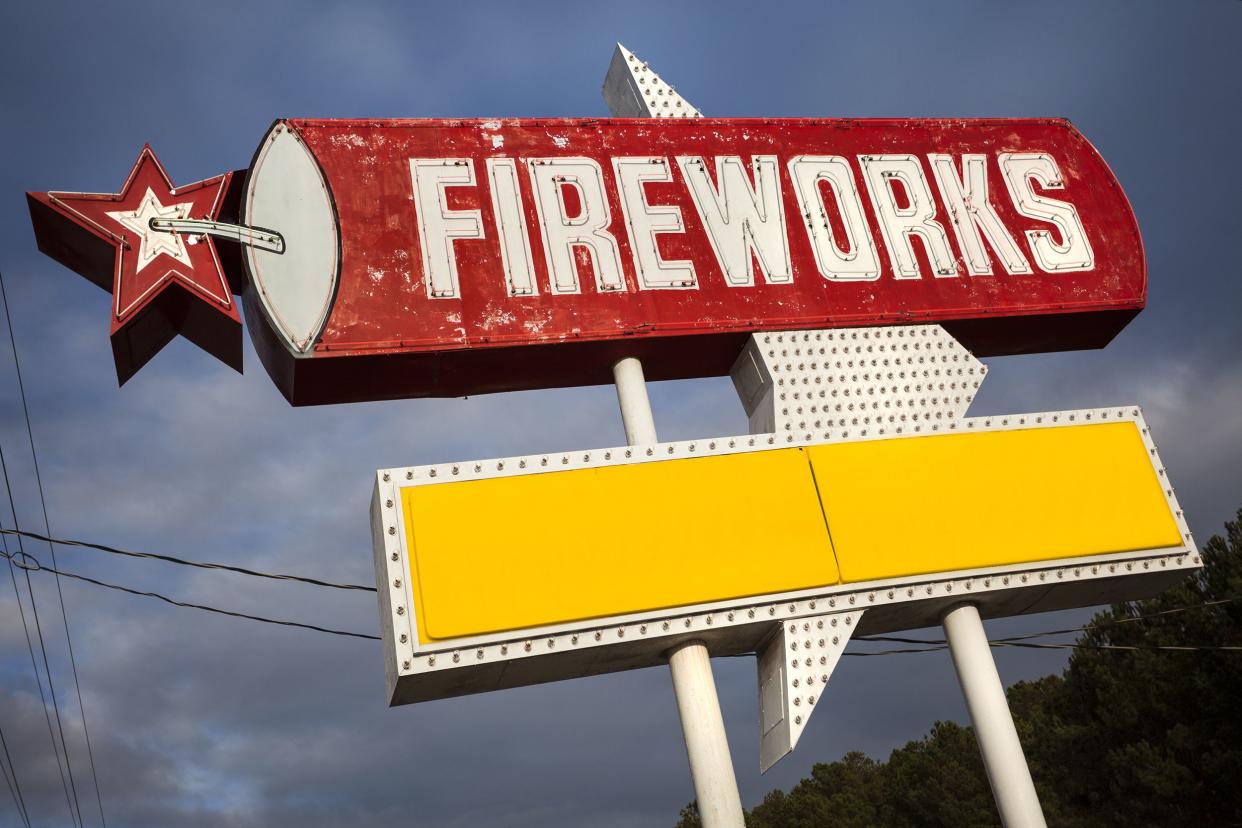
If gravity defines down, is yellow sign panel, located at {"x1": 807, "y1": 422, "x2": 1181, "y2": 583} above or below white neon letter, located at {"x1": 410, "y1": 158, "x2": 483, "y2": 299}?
below

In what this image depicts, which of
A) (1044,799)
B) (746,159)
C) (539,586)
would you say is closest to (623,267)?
(746,159)

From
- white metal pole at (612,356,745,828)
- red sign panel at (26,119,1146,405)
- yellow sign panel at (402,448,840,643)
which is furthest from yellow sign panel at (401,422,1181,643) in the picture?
red sign panel at (26,119,1146,405)

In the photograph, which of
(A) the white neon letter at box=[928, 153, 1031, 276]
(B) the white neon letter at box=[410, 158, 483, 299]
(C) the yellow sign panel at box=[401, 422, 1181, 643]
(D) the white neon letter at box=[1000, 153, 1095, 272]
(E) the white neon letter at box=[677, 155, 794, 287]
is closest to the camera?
(C) the yellow sign panel at box=[401, 422, 1181, 643]

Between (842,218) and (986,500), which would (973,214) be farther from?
(986,500)

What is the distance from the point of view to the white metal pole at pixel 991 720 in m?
8.04

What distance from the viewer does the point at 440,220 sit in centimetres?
933

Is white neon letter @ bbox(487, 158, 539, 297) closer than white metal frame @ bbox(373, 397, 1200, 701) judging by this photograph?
No

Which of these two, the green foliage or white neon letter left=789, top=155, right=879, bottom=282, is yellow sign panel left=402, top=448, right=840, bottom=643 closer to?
white neon letter left=789, top=155, right=879, bottom=282

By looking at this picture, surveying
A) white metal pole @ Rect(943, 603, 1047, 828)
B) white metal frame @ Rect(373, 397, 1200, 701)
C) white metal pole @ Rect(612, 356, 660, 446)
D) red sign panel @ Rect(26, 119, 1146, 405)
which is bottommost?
white metal pole @ Rect(943, 603, 1047, 828)

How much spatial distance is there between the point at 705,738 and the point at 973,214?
593cm

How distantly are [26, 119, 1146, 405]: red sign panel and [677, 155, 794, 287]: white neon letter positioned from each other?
2 centimetres

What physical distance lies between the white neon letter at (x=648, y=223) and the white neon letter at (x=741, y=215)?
27 centimetres

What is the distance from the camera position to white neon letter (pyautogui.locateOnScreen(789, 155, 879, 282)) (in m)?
10.1

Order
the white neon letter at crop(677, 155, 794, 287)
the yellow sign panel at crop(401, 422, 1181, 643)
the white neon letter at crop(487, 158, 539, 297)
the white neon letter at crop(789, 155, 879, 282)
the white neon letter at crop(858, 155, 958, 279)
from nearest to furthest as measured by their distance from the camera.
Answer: the yellow sign panel at crop(401, 422, 1181, 643), the white neon letter at crop(487, 158, 539, 297), the white neon letter at crop(677, 155, 794, 287), the white neon letter at crop(789, 155, 879, 282), the white neon letter at crop(858, 155, 958, 279)
